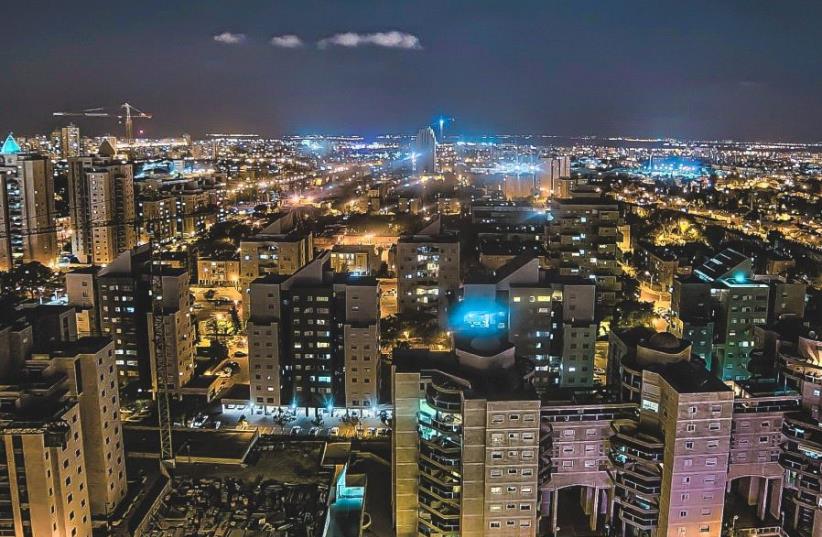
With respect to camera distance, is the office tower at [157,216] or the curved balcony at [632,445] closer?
the curved balcony at [632,445]

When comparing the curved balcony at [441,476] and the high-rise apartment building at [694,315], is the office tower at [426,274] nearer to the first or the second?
the high-rise apartment building at [694,315]

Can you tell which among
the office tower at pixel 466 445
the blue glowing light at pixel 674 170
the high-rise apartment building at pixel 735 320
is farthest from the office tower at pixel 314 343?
the blue glowing light at pixel 674 170

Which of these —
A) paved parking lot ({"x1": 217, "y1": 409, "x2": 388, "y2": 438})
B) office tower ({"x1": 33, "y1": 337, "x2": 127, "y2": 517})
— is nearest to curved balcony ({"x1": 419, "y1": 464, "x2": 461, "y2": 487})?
paved parking lot ({"x1": 217, "y1": 409, "x2": 388, "y2": 438})

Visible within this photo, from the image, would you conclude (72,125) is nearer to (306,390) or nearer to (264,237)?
(264,237)

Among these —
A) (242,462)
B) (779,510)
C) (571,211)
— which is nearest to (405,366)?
(242,462)

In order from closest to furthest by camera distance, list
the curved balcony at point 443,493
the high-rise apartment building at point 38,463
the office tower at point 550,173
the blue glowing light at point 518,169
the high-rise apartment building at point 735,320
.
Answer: the high-rise apartment building at point 38,463 → the curved balcony at point 443,493 → the high-rise apartment building at point 735,320 → the office tower at point 550,173 → the blue glowing light at point 518,169

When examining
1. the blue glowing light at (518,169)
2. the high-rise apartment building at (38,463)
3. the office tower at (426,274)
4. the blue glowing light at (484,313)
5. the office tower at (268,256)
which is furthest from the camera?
the blue glowing light at (518,169)
